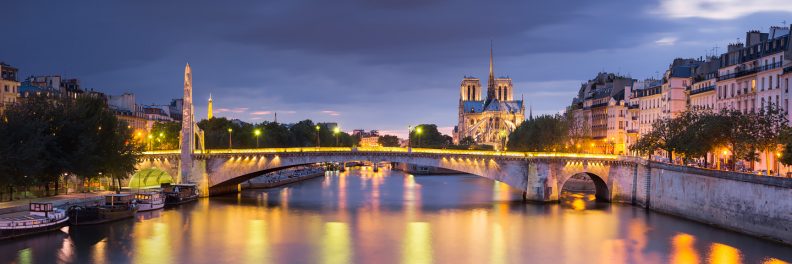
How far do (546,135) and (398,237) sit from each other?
59.9m

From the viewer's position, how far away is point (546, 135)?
107125 mm

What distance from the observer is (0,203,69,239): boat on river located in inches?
1783

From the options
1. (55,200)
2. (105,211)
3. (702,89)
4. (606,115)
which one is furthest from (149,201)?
(606,115)

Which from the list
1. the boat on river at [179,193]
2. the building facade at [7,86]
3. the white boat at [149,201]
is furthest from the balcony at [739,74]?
the building facade at [7,86]

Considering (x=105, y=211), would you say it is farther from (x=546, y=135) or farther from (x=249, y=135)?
(x=546, y=135)

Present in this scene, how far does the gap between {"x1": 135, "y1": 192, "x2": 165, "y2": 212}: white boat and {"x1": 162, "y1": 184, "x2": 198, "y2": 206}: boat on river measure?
2453 millimetres

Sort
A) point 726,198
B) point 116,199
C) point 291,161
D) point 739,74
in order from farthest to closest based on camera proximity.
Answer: point 291,161, point 739,74, point 116,199, point 726,198

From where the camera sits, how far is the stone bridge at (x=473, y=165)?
7003 centimetres

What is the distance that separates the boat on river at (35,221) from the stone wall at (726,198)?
123 feet

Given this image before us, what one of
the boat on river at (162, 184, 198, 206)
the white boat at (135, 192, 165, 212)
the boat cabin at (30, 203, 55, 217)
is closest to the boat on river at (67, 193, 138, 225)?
the white boat at (135, 192, 165, 212)

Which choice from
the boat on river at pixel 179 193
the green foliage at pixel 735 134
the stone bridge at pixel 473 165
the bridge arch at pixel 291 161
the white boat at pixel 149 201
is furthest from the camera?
the bridge arch at pixel 291 161

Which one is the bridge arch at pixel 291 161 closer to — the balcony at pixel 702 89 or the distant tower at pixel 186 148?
the distant tower at pixel 186 148

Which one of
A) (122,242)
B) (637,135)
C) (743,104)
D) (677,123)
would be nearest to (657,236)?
(677,123)

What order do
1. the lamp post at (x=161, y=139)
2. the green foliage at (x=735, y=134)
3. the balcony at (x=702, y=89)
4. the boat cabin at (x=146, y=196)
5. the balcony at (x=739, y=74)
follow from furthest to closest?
1. the lamp post at (x=161, y=139)
2. the balcony at (x=702, y=89)
3. the balcony at (x=739, y=74)
4. the boat cabin at (x=146, y=196)
5. the green foliage at (x=735, y=134)
